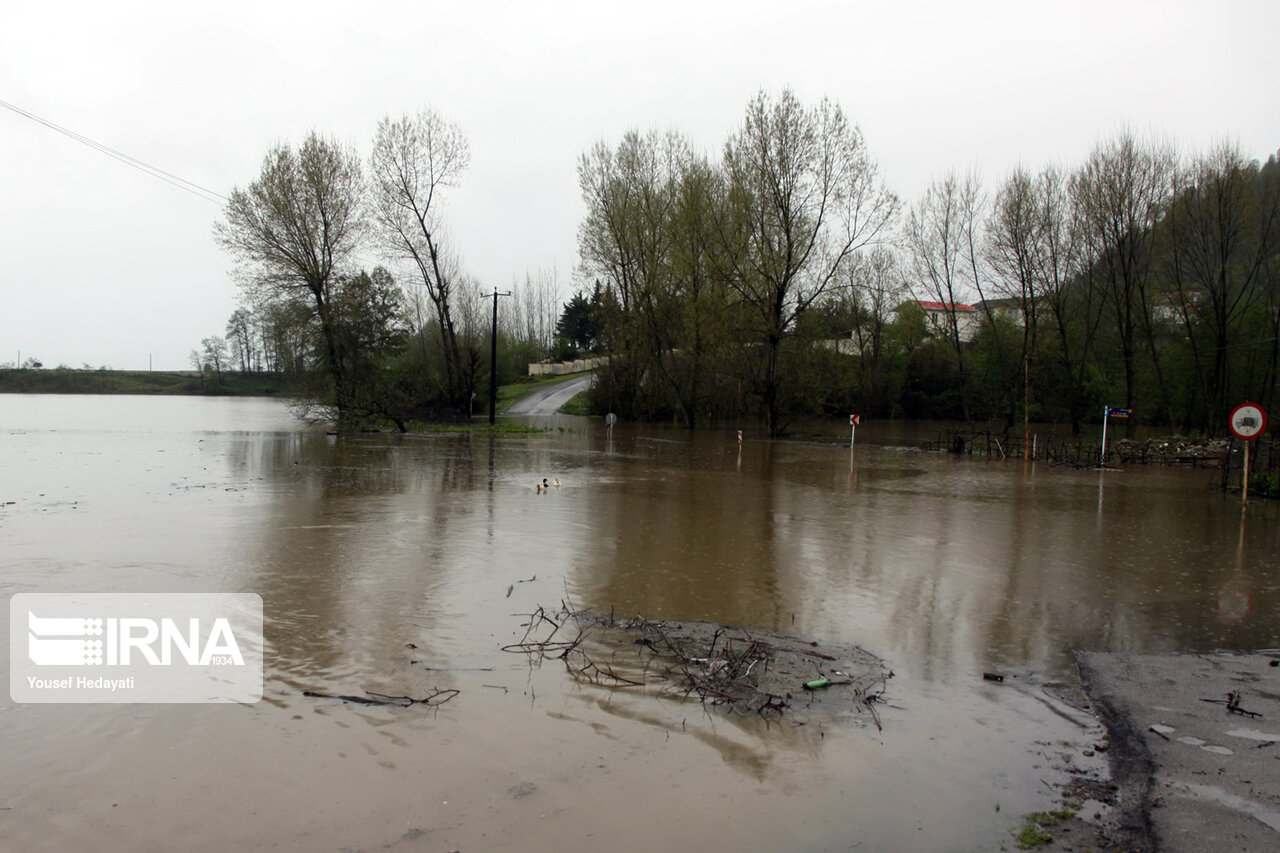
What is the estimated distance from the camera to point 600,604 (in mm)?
7918

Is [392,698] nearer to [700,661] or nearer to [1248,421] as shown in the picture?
[700,661]

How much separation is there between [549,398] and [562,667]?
198ft

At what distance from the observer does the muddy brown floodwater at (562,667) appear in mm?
4000

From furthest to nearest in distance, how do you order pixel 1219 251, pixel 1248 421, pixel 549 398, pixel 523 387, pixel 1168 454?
1. pixel 523 387
2. pixel 549 398
3. pixel 1219 251
4. pixel 1168 454
5. pixel 1248 421

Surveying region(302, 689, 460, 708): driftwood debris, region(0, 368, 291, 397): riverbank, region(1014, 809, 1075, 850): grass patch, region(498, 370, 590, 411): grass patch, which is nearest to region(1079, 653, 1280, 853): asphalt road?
region(1014, 809, 1075, 850): grass patch

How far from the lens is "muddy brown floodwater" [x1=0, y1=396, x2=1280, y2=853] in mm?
4000

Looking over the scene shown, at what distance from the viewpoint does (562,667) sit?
6074 millimetres

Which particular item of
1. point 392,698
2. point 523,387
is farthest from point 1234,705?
point 523,387

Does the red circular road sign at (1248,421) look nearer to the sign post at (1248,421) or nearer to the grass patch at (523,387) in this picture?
the sign post at (1248,421)

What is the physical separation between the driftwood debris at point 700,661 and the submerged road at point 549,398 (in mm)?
50196

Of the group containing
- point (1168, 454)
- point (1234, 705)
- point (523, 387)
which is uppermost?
point (523, 387)

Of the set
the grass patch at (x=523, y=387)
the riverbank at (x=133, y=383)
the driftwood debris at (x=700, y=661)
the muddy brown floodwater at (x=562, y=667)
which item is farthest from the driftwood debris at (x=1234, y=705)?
the riverbank at (x=133, y=383)

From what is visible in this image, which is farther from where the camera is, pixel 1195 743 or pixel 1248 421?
pixel 1248 421

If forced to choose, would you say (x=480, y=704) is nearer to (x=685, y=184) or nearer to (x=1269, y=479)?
(x=1269, y=479)
